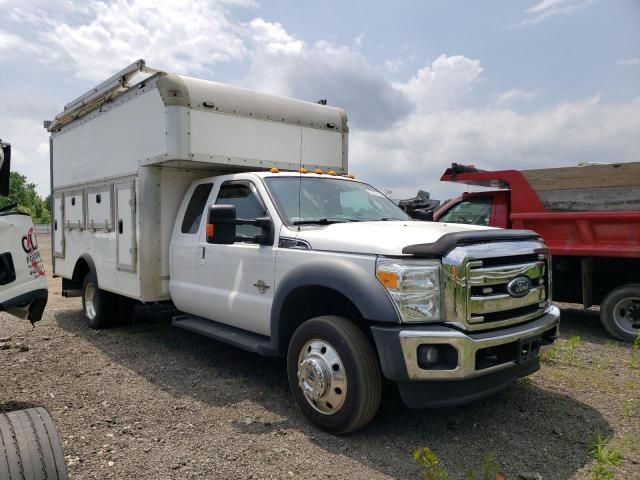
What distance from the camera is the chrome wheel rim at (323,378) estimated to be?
11.6 ft

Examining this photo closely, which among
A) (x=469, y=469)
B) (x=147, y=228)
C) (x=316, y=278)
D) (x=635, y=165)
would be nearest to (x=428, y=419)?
(x=469, y=469)

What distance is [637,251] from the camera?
6.07 m

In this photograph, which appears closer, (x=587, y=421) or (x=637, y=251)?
(x=587, y=421)

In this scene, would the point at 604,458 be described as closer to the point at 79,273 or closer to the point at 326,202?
the point at 326,202

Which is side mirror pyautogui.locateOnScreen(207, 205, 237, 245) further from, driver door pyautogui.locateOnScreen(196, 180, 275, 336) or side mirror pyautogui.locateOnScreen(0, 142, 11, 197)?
side mirror pyautogui.locateOnScreen(0, 142, 11, 197)

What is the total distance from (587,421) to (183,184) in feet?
15.0

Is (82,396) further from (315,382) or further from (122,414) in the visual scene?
(315,382)

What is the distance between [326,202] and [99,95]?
12.6 feet

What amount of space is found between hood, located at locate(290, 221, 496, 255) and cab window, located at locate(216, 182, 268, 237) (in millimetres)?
616

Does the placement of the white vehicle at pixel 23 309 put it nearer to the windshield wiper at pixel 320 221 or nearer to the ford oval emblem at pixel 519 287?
the windshield wiper at pixel 320 221

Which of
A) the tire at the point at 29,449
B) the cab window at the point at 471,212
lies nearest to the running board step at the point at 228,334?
the tire at the point at 29,449

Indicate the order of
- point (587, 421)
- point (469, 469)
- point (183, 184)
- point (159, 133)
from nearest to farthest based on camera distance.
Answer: point (469, 469) < point (587, 421) < point (159, 133) < point (183, 184)

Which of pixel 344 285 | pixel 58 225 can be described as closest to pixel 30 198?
pixel 58 225

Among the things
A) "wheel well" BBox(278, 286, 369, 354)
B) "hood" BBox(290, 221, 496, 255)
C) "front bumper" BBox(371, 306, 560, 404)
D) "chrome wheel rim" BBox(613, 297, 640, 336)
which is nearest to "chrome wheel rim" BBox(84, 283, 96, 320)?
"wheel well" BBox(278, 286, 369, 354)
